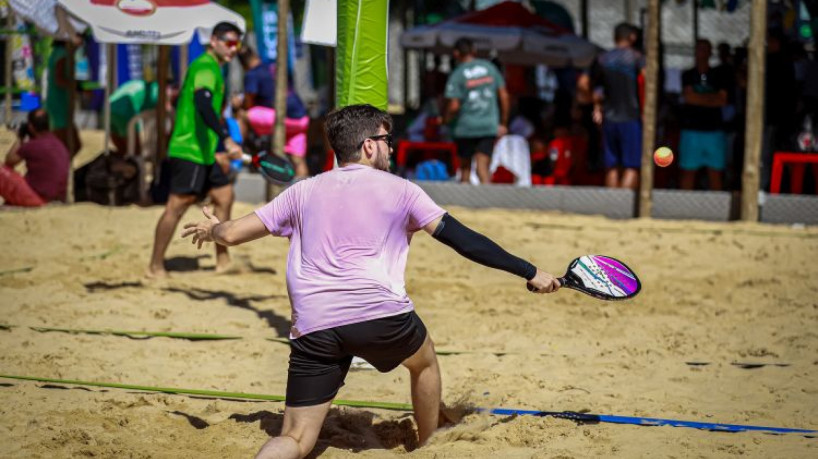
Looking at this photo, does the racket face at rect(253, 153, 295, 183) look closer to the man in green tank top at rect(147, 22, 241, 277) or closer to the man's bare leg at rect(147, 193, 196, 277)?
the man in green tank top at rect(147, 22, 241, 277)

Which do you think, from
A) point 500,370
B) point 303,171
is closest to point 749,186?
point 303,171

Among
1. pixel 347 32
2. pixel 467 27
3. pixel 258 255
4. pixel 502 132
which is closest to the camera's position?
pixel 347 32

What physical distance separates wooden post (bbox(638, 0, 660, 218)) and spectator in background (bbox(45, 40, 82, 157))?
6.44 m

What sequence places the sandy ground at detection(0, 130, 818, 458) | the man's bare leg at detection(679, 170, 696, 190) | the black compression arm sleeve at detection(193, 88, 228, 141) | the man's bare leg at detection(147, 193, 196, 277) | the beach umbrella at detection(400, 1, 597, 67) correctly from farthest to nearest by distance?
the beach umbrella at detection(400, 1, 597, 67) → the man's bare leg at detection(679, 170, 696, 190) → the man's bare leg at detection(147, 193, 196, 277) → the black compression arm sleeve at detection(193, 88, 228, 141) → the sandy ground at detection(0, 130, 818, 458)

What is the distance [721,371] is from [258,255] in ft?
15.5

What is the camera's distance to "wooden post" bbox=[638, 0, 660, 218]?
11.4 meters

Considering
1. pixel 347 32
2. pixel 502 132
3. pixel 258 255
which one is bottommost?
pixel 258 255

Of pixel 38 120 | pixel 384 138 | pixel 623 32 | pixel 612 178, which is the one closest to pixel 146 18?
pixel 38 120

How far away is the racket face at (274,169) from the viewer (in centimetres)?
700

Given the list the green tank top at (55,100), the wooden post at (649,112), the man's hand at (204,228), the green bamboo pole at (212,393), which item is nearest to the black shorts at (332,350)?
the man's hand at (204,228)

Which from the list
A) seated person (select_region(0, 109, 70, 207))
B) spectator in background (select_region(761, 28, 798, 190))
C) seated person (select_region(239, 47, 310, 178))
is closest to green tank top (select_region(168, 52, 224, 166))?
seated person (select_region(0, 109, 70, 207))

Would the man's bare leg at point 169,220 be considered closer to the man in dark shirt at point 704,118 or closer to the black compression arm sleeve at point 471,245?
the black compression arm sleeve at point 471,245

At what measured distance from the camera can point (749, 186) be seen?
37.1 ft

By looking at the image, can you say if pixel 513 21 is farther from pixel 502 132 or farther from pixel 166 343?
pixel 166 343
